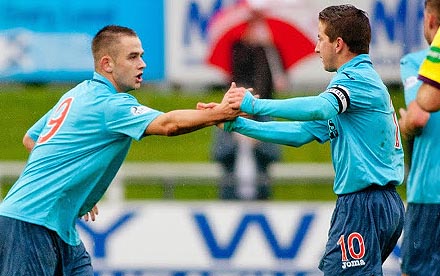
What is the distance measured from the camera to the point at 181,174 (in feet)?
45.0

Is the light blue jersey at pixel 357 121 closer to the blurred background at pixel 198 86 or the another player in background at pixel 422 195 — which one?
the another player in background at pixel 422 195

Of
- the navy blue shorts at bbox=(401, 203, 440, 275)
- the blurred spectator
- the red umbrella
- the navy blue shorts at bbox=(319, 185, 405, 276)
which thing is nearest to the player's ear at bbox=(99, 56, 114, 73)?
the navy blue shorts at bbox=(319, 185, 405, 276)

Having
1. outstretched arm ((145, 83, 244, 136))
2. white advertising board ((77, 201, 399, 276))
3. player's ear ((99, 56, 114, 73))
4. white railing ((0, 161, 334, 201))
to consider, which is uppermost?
player's ear ((99, 56, 114, 73))

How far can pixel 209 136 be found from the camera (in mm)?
21375

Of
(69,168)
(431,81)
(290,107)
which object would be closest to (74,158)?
(69,168)

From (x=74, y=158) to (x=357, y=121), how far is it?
170cm

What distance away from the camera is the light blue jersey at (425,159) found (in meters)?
8.83

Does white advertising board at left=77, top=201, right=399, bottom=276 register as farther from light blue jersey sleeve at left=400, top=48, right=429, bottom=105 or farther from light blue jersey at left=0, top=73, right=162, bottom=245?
light blue jersey at left=0, top=73, right=162, bottom=245

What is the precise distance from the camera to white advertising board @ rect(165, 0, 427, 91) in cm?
1585

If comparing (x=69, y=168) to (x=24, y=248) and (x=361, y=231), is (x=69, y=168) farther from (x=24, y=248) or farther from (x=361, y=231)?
(x=361, y=231)

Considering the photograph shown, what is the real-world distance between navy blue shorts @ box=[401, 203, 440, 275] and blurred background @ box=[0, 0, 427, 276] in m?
2.59

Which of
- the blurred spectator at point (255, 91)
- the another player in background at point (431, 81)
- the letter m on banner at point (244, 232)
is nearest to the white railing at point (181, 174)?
the blurred spectator at point (255, 91)

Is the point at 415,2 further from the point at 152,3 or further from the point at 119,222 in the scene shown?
the point at 119,222

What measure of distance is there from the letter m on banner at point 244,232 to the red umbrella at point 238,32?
3.77m
